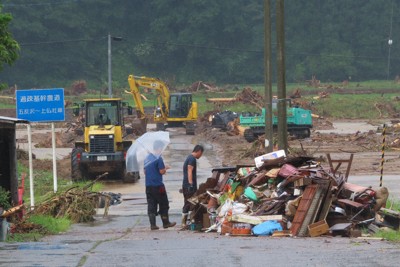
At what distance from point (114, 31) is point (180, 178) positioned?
267 feet

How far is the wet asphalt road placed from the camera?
12.8 meters

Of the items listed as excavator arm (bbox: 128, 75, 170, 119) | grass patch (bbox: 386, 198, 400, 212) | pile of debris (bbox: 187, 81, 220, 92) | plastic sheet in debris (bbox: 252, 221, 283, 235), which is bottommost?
grass patch (bbox: 386, 198, 400, 212)

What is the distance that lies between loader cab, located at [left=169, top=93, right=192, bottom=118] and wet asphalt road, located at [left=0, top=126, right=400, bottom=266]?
4407 cm

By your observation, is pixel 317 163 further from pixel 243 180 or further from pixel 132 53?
pixel 132 53

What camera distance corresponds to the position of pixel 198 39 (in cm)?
11406

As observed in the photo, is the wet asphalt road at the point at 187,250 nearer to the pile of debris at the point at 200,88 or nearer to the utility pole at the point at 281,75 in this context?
the utility pole at the point at 281,75

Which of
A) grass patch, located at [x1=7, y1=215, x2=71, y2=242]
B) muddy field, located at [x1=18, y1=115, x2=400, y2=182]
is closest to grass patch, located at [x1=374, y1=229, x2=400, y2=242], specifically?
grass patch, located at [x1=7, y1=215, x2=71, y2=242]

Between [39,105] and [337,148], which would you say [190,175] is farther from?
[337,148]

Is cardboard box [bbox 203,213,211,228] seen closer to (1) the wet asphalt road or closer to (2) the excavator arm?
(1) the wet asphalt road

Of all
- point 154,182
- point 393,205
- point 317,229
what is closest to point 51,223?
point 154,182

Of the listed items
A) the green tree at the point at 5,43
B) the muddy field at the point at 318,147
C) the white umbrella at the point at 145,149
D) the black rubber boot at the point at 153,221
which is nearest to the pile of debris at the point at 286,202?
the black rubber boot at the point at 153,221

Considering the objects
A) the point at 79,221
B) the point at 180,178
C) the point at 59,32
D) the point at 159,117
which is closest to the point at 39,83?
the point at 59,32

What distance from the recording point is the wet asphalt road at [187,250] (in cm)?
1280

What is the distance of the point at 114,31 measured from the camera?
11469 cm
